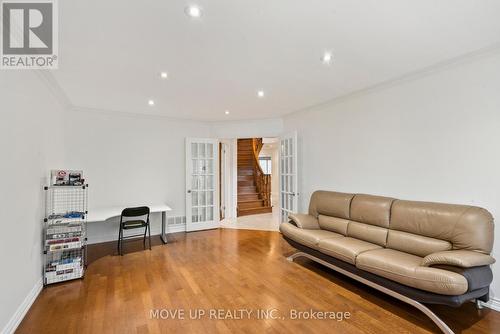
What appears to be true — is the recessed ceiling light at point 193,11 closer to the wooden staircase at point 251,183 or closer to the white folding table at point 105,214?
the white folding table at point 105,214

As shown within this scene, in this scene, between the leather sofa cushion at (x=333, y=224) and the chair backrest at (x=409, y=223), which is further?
the leather sofa cushion at (x=333, y=224)

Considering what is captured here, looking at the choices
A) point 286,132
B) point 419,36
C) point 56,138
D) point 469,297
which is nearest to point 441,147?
point 419,36

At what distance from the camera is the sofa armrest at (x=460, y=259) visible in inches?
79.5

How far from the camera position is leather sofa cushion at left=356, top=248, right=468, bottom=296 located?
1.93 meters

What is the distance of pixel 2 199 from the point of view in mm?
1944

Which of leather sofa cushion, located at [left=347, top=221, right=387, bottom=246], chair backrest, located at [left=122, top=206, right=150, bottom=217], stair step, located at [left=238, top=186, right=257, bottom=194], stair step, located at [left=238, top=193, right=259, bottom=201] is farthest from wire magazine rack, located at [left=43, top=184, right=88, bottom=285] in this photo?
stair step, located at [left=238, top=186, right=257, bottom=194]

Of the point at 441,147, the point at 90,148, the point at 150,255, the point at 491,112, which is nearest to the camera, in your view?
the point at 491,112

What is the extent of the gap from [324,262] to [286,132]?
2.95 m

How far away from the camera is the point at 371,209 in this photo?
3.16m

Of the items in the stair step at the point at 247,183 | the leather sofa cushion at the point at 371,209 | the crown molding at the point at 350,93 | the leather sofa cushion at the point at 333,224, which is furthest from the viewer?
the stair step at the point at 247,183

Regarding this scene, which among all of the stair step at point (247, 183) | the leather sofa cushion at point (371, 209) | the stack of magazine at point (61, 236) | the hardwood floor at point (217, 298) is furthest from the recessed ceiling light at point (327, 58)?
the stair step at point (247, 183)

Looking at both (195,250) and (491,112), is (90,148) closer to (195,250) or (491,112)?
(195,250)

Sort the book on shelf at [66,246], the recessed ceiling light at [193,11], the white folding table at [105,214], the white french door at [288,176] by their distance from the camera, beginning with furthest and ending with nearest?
the white french door at [288,176]
the white folding table at [105,214]
the book on shelf at [66,246]
the recessed ceiling light at [193,11]

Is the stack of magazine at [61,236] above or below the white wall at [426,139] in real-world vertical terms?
below
